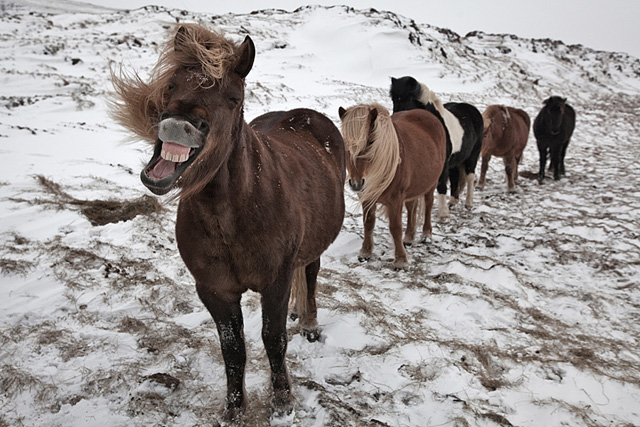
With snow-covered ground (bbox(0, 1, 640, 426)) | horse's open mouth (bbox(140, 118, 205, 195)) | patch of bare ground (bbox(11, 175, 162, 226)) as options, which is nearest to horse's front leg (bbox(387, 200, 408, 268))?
snow-covered ground (bbox(0, 1, 640, 426))

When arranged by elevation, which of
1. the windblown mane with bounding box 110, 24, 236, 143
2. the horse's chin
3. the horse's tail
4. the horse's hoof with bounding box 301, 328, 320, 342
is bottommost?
the horse's hoof with bounding box 301, 328, 320, 342

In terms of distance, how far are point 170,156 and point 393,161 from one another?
10.1ft

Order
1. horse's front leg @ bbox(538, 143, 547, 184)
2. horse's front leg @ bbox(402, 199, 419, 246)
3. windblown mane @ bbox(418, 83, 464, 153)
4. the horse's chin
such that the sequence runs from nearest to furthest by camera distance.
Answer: the horse's chin < horse's front leg @ bbox(402, 199, 419, 246) < windblown mane @ bbox(418, 83, 464, 153) < horse's front leg @ bbox(538, 143, 547, 184)

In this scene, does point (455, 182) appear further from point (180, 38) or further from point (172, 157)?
point (172, 157)

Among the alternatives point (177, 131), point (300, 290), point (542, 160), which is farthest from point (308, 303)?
point (542, 160)

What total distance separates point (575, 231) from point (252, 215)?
17.3 feet

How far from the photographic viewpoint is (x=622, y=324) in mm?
3219

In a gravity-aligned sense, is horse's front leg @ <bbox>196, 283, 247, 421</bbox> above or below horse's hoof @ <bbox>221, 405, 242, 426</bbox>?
above

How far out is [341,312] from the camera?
3186 mm

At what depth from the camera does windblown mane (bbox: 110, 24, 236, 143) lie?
135 cm

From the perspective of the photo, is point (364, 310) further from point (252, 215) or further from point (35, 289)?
point (35, 289)

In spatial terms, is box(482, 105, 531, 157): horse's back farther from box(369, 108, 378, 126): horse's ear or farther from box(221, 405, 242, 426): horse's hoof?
box(221, 405, 242, 426): horse's hoof

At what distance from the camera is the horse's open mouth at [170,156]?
1.17m

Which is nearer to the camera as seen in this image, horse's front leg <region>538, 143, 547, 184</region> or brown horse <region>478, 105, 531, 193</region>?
brown horse <region>478, 105, 531, 193</region>
